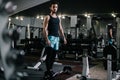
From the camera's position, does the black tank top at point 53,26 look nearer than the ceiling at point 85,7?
Yes

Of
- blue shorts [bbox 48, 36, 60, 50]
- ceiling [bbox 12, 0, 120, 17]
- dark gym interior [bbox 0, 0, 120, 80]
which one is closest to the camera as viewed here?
blue shorts [bbox 48, 36, 60, 50]

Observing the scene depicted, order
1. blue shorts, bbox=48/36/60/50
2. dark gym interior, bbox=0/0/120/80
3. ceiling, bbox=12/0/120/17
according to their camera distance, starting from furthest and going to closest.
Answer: ceiling, bbox=12/0/120/17, dark gym interior, bbox=0/0/120/80, blue shorts, bbox=48/36/60/50

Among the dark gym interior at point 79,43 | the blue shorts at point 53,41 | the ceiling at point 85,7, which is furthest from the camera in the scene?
the ceiling at point 85,7

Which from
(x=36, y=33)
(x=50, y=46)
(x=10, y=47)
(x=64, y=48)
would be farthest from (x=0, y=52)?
(x=36, y=33)

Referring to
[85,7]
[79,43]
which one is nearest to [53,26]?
[79,43]

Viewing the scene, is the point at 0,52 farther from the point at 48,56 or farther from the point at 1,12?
the point at 48,56

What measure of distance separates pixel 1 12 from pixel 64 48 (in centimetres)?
770

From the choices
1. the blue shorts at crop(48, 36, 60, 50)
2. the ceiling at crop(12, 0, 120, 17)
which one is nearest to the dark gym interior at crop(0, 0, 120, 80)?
the ceiling at crop(12, 0, 120, 17)

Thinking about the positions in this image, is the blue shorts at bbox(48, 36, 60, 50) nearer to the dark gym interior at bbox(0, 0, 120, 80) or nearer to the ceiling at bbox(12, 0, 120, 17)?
the dark gym interior at bbox(0, 0, 120, 80)

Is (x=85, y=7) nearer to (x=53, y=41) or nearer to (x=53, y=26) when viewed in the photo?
(x=53, y=26)

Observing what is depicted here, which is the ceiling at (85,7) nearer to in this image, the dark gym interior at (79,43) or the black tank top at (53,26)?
the dark gym interior at (79,43)

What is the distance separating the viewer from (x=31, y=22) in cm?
1091

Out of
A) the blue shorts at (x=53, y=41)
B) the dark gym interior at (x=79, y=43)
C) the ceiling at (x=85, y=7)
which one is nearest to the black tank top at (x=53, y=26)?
the blue shorts at (x=53, y=41)

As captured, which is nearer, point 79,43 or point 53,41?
point 53,41
